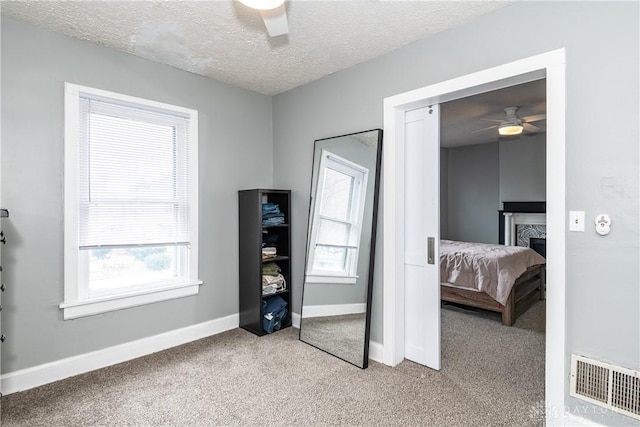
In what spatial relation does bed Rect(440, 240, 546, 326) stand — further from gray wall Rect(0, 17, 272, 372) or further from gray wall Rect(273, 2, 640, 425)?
gray wall Rect(0, 17, 272, 372)

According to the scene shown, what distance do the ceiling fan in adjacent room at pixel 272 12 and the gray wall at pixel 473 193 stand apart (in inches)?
244

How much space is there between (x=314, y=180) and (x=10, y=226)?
2.34m

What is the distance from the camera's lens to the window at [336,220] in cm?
298

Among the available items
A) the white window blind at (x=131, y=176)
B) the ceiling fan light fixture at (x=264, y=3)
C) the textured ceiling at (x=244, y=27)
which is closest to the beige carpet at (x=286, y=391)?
the white window blind at (x=131, y=176)

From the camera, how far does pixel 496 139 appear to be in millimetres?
6500

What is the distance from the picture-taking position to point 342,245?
3086 mm

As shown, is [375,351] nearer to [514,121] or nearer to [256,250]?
[256,250]

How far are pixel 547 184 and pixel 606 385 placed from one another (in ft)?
3.62

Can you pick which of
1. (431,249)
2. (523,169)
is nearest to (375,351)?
(431,249)

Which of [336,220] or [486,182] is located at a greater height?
[486,182]

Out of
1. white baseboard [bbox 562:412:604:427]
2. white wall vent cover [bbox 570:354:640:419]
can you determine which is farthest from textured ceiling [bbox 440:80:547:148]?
white baseboard [bbox 562:412:604:427]

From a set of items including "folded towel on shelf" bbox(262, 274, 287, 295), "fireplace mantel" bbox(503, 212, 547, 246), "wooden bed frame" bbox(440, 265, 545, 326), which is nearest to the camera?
"folded towel on shelf" bbox(262, 274, 287, 295)

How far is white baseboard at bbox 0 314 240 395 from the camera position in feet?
7.71

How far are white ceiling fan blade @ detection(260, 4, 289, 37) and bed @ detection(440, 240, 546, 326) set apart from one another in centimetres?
334
